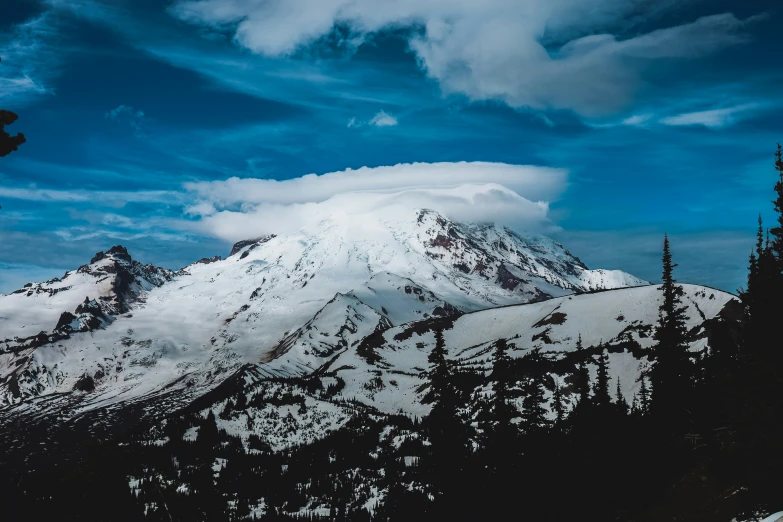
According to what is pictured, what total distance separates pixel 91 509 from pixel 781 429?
39888 mm

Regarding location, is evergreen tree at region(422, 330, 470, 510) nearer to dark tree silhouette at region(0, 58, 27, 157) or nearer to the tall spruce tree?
the tall spruce tree

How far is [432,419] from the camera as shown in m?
55.1

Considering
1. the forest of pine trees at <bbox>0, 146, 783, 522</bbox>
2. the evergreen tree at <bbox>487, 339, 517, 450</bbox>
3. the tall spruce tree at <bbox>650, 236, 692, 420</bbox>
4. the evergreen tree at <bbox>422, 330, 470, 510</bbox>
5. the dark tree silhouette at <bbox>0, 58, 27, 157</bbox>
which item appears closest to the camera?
the dark tree silhouette at <bbox>0, 58, 27, 157</bbox>

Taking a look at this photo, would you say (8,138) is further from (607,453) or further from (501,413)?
(607,453)

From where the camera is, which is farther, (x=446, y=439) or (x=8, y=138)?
(x=446, y=439)

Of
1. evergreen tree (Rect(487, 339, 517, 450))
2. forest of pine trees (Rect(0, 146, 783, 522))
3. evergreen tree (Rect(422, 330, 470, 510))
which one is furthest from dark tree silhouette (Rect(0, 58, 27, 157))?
evergreen tree (Rect(487, 339, 517, 450))

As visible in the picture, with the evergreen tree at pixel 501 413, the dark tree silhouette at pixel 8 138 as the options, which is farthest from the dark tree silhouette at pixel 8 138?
the evergreen tree at pixel 501 413

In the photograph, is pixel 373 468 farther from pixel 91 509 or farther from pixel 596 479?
pixel 91 509

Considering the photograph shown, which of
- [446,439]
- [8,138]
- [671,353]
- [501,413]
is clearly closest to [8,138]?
[8,138]

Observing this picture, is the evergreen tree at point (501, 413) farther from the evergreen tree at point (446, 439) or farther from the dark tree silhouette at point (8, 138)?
the dark tree silhouette at point (8, 138)

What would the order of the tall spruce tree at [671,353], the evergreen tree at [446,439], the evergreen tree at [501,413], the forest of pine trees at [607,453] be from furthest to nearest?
the tall spruce tree at [671,353] < the evergreen tree at [501,413] < the evergreen tree at [446,439] < the forest of pine trees at [607,453]

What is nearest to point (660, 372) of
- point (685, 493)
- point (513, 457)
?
point (513, 457)

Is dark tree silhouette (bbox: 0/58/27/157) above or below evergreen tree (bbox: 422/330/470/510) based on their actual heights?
above

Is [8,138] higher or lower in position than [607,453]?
higher
